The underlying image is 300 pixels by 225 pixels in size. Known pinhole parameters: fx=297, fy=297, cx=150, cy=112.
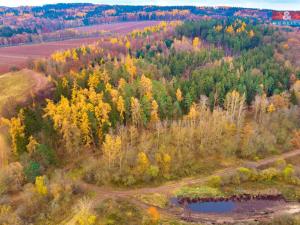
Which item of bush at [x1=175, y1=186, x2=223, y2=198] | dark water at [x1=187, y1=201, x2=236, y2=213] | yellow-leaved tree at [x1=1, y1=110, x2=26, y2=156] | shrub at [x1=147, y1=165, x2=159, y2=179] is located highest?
yellow-leaved tree at [x1=1, y1=110, x2=26, y2=156]

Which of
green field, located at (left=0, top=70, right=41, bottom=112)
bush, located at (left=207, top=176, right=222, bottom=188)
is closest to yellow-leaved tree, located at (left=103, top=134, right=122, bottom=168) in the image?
bush, located at (left=207, top=176, right=222, bottom=188)

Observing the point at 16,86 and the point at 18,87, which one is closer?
the point at 18,87

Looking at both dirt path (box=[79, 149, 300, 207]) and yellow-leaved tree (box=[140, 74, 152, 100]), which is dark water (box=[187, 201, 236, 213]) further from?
yellow-leaved tree (box=[140, 74, 152, 100])

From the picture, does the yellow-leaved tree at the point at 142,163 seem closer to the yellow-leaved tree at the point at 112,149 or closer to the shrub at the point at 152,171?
the shrub at the point at 152,171

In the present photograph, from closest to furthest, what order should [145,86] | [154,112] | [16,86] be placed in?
[154,112], [145,86], [16,86]

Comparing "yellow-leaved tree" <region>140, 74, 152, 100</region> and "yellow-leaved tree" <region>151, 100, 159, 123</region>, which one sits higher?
"yellow-leaved tree" <region>140, 74, 152, 100</region>

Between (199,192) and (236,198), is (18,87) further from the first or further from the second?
(236,198)

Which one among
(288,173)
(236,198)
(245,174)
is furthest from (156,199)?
(288,173)
